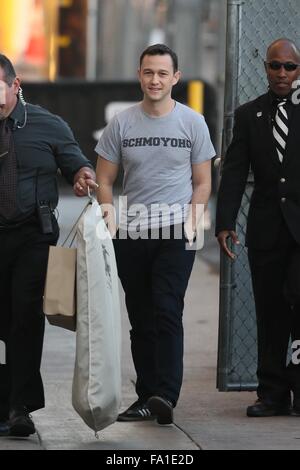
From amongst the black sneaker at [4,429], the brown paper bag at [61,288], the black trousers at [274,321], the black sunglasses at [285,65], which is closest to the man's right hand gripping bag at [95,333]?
the brown paper bag at [61,288]

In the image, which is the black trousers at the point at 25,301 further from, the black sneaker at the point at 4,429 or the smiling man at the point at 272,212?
the smiling man at the point at 272,212

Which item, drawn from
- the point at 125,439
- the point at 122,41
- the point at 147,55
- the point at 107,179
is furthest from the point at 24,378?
the point at 122,41

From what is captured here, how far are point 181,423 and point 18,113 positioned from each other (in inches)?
71.5

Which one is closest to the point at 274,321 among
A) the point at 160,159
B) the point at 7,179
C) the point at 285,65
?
the point at 160,159

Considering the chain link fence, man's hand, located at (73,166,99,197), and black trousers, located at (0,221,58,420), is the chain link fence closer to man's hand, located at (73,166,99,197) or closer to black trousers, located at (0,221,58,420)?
man's hand, located at (73,166,99,197)

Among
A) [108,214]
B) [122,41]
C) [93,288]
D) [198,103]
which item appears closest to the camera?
[93,288]

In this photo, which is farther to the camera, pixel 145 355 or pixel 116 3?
pixel 116 3

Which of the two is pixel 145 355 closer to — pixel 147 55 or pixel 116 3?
pixel 147 55

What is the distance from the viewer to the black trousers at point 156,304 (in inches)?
304

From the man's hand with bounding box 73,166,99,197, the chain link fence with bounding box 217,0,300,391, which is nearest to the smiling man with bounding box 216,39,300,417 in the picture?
the chain link fence with bounding box 217,0,300,391

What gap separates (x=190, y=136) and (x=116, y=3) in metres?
39.3

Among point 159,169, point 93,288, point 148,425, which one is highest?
point 159,169

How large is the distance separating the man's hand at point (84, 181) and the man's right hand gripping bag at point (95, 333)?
19 centimetres

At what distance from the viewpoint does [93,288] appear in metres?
6.96
